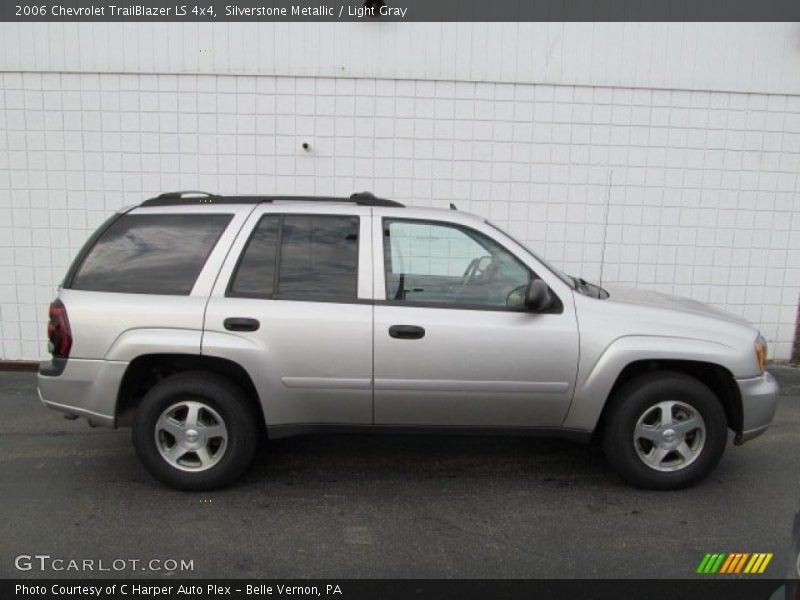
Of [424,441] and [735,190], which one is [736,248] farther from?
[424,441]

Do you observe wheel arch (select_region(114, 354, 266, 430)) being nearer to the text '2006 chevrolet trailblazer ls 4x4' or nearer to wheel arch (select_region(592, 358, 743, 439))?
the text '2006 chevrolet trailblazer ls 4x4'

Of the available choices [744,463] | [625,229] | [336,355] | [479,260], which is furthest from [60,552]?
[625,229]

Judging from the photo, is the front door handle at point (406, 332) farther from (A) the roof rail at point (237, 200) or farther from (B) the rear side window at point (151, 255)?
(B) the rear side window at point (151, 255)

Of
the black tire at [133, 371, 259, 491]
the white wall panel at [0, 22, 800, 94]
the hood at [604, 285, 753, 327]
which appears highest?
the white wall panel at [0, 22, 800, 94]

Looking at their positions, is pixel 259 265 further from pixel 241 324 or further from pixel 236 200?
pixel 236 200

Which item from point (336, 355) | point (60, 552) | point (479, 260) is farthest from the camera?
point (479, 260)

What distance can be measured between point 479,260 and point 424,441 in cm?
166

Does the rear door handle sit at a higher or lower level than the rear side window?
lower

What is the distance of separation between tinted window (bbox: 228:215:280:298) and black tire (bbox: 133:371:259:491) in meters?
0.58

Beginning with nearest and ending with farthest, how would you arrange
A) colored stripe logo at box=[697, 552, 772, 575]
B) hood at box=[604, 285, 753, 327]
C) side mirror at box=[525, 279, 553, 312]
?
colored stripe logo at box=[697, 552, 772, 575] → side mirror at box=[525, 279, 553, 312] → hood at box=[604, 285, 753, 327]

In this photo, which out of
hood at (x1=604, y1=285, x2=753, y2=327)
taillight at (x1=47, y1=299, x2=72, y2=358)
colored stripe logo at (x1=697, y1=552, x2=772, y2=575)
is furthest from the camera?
hood at (x1=604, y1=285, x2=753, y2=327)

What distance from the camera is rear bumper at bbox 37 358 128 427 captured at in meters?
3.86

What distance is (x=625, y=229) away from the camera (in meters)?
7.22
